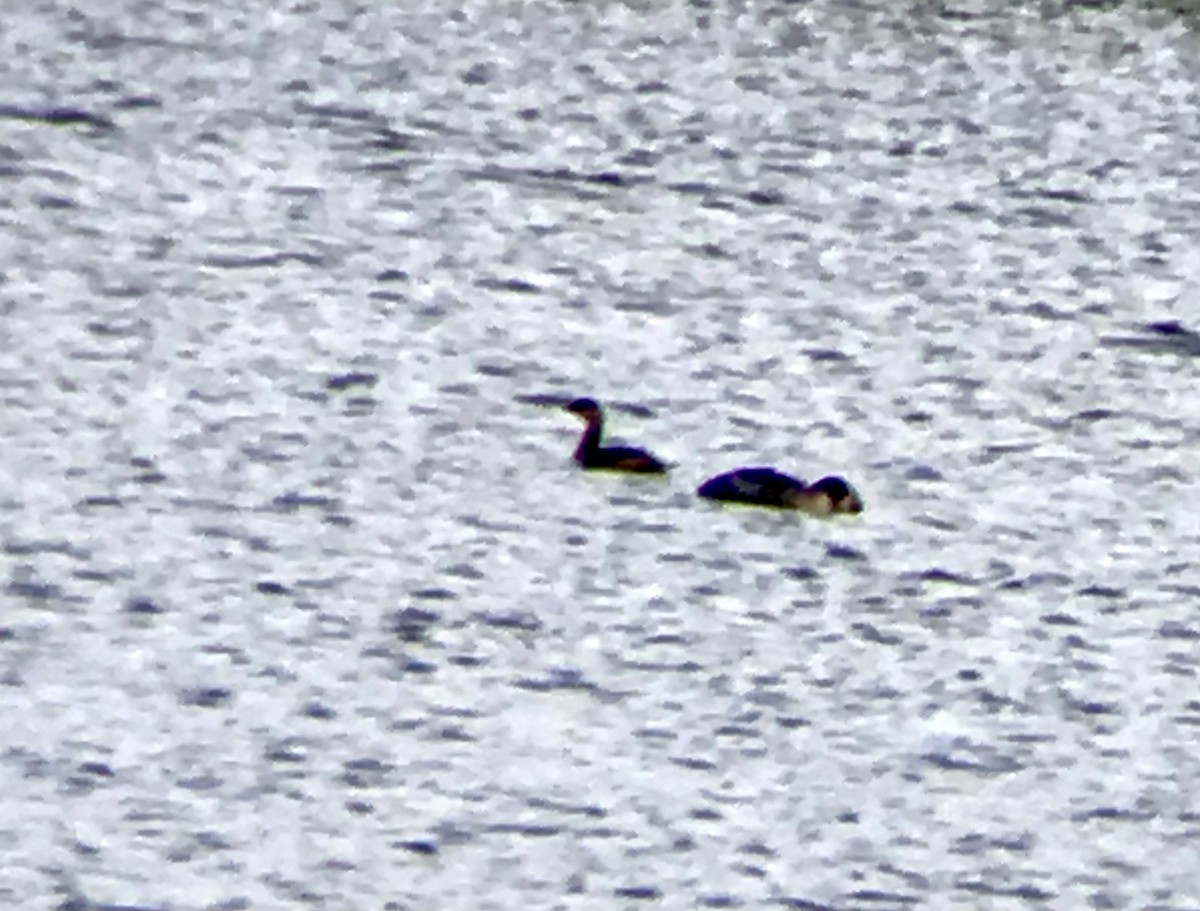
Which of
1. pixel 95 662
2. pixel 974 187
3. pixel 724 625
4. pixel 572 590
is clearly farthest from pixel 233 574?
pixel 974 187

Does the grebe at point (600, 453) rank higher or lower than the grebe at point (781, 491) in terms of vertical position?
higher

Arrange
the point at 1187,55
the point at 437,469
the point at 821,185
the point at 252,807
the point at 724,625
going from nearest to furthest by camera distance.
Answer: the point at 252,807 → the point at 724,625 → the point at 437,469 → the point at 821,185 → the point at 1187,55

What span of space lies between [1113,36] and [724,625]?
2.75 feet

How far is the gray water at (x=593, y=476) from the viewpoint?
1.60 m

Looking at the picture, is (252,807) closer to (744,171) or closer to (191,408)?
(191,408)

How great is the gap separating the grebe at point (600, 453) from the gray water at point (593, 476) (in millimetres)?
18

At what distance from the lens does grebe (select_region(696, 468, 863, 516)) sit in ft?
6.07

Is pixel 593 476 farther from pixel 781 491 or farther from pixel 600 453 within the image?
pixel 781 491

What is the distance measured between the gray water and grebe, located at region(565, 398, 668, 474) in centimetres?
2

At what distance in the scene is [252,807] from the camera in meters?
1.58

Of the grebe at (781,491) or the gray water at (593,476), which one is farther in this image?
the grebe at (781,491)

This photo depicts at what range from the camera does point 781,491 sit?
72.9 inches

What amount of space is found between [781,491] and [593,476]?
143 mm

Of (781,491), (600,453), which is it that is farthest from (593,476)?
(781,491)
